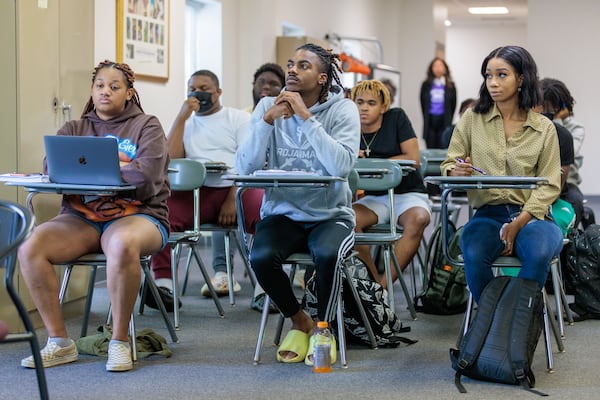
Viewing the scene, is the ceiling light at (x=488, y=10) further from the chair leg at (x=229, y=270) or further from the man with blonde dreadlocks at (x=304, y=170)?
the man with blonde dreadlocks at (x=304, y=170)

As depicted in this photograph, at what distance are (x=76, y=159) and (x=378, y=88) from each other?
2053mm

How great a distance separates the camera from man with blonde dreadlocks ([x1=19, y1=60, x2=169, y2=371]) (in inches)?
135

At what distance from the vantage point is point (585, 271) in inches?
182

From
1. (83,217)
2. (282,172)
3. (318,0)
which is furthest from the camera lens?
(318,0)

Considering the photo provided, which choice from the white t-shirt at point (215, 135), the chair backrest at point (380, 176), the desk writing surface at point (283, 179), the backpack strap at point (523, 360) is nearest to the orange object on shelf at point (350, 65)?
the white t-shirt at point (215, 135)

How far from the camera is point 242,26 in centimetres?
815

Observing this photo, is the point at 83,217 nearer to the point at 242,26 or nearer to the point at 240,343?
the point at 240,343

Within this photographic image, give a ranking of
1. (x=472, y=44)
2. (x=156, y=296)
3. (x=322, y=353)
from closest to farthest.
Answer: (x=322, y=353) → (x=156, y=296) → (x=472, y=44)

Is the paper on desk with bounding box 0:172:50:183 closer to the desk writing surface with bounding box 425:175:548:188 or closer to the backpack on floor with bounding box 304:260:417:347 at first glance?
the backpack on floor with bounding box 304:260:417:347

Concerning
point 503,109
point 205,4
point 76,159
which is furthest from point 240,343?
point 205,4

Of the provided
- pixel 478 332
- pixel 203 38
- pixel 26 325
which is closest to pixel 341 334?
pixel 478 332

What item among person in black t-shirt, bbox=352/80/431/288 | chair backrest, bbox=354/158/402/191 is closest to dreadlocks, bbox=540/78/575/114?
person in black t-shirt, bbox=352/80/431/288

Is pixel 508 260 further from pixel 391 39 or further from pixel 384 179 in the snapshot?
pixel 391 39

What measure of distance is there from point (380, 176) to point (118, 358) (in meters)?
1.49
